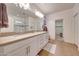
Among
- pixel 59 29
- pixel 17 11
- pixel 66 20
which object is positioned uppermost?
pixel 17 11

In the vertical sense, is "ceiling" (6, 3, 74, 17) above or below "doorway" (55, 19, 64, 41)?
above

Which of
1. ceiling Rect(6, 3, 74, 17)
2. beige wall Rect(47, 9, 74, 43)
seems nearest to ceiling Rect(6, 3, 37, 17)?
ceiling Rect(6, 3, 74, 17)

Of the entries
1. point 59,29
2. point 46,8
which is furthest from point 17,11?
point 59,29

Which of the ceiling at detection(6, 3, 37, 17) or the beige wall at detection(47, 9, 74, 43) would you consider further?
the beige wall at detection(47, 9, 74, 43)

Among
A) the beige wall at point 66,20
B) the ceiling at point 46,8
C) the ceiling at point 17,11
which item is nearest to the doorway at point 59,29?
the beige wall at point 66,20

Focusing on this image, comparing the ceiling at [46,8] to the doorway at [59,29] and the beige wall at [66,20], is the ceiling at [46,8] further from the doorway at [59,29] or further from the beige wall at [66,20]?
the doorway at [59,29]

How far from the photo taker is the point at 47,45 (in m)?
3.22

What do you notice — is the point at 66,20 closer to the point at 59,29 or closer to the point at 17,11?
the point at 59,29

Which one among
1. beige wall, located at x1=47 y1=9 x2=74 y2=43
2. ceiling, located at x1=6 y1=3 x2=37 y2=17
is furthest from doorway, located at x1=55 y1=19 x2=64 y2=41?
ceiling, located at x1=6 y1=3 x2=37 y2=17

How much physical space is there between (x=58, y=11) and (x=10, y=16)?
120 cm

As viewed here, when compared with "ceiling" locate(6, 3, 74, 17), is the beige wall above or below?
below

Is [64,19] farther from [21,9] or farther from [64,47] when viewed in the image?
[21,9]

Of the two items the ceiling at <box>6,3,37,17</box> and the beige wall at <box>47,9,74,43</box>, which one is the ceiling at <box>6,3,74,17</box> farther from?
the beige wall at <box>47,9,74,43</box>

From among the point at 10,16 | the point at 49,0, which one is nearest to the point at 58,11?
the point at 49,0
